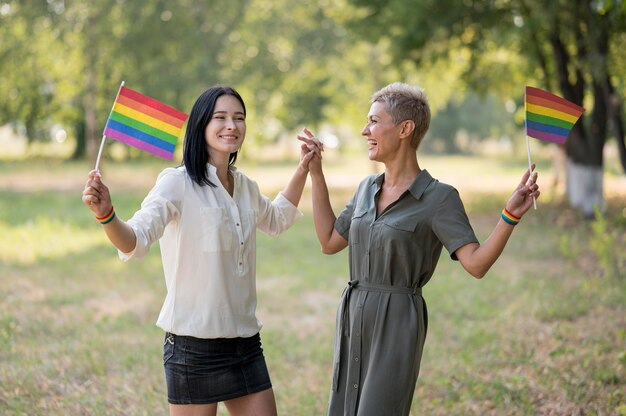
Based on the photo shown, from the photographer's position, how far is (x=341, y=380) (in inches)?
136

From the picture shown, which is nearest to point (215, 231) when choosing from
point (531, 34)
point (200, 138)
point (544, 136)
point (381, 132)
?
point (200, 138)

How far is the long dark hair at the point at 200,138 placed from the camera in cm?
344

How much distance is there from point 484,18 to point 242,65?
32.9 ft

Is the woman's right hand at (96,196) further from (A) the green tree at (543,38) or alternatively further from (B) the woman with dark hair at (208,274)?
(A) the green tree at (543,38)

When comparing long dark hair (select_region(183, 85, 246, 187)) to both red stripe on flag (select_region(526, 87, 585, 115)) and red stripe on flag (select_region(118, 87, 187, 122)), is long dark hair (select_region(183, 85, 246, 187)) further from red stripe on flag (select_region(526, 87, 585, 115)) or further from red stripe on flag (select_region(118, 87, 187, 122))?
red stripe on flag (select_region(526, 87, 585, 115))

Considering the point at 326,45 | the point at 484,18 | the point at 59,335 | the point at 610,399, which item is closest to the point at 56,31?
the point at 326,45

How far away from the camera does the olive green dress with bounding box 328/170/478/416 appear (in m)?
3.28

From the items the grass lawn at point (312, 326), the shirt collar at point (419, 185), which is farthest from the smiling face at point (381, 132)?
the grass lawn at point (312, 326)

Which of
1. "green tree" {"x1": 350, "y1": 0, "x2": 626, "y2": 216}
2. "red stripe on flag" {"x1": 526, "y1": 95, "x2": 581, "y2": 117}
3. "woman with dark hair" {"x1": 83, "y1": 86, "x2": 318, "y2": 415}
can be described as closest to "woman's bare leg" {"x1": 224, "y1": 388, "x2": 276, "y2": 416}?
"woman with dark hair" {"x1": 83, "y1": 86, "x2": 318, "y2": 415}

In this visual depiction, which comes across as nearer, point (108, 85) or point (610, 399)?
point (610, 399)

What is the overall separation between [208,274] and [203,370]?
406mm

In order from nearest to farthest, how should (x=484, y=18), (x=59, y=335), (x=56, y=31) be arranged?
(x=59, y=335) < (x=484, y=18) < (x=56, y=31)

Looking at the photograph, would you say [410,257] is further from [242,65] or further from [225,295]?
[242,65]

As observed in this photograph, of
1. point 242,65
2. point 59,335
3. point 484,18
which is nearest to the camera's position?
point 59,335
